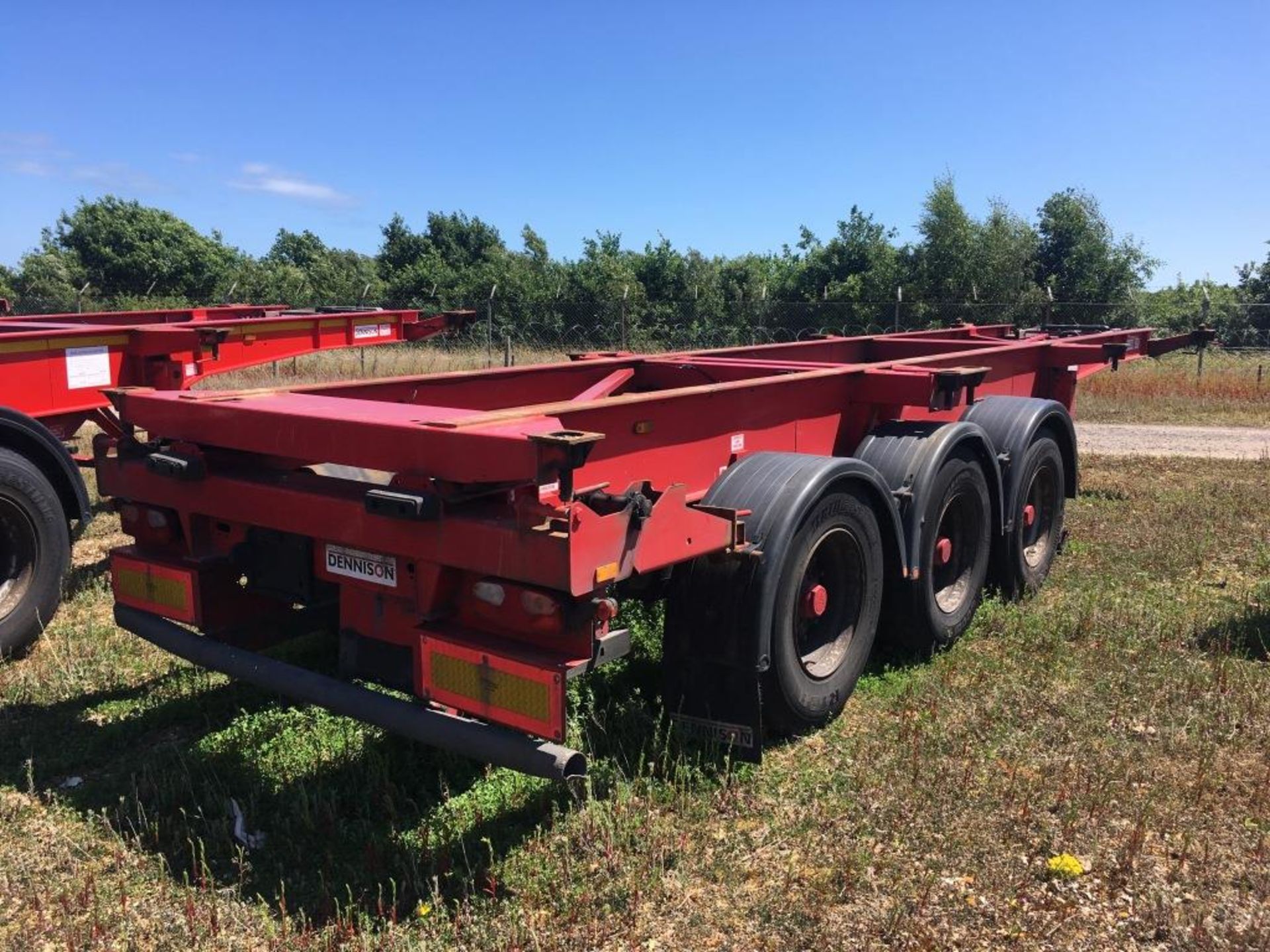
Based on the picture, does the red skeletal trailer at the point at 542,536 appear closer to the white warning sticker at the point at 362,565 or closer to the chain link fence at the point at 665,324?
the white warning sticker at the point at 362,565

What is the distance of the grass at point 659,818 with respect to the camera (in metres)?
2.76

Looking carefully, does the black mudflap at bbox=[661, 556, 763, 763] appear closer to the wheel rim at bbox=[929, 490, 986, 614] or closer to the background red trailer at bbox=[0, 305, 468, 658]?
the wheel rim at bbox=[929, 490, 986, 614]

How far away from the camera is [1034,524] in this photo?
241 inches

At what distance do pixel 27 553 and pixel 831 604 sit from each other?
12.6 feet

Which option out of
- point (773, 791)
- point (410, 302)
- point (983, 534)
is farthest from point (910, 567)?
point (410, 302)

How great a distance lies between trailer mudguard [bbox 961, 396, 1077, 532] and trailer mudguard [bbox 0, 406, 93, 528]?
15.3ft

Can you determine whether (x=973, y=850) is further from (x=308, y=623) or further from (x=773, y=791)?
(x=308, y=623)

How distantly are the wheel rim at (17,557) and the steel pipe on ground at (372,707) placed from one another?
4.39 feet

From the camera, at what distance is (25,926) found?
2.77m

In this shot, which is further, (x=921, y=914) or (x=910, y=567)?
(x=910, y=567)

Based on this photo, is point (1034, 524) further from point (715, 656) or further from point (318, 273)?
point (318, 273)

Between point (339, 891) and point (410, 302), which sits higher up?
point (410, 302)

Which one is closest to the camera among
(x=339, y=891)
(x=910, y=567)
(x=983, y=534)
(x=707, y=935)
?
(x=707, y=935)

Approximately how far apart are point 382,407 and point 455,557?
0.75 metres
